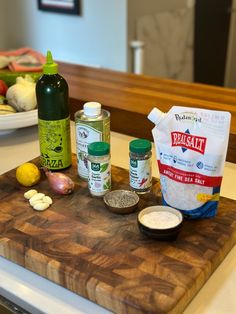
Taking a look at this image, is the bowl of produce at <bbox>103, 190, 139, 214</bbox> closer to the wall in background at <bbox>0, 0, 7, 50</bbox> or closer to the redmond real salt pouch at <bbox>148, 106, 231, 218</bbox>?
the redmond real salt pouch at <bbox>148, 106, 231, 218</bbox>

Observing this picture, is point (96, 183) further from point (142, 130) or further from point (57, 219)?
point (142, 130)

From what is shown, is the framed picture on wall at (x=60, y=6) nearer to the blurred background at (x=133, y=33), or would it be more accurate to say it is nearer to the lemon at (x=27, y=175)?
the blurred background at (x=133, y=33)

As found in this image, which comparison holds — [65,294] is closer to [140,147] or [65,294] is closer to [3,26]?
[140,147]

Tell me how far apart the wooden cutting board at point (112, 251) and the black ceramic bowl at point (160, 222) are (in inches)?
0.7

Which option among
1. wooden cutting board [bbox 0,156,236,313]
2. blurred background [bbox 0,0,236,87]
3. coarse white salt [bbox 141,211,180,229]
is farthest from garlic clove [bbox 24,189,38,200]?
blurred background [bbox 0,0,236,87]

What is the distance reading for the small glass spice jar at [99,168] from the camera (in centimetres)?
89

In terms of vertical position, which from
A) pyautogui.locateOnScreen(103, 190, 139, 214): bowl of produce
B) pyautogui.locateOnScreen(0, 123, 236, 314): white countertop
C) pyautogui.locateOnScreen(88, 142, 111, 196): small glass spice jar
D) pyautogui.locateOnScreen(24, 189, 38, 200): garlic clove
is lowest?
pyautogui.locateOnScreen(0, 123, 236, 314): white countertop

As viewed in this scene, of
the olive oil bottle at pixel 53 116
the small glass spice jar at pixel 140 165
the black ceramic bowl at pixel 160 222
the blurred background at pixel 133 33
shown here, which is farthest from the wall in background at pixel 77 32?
the black ceramic bowl at pixel 160 222

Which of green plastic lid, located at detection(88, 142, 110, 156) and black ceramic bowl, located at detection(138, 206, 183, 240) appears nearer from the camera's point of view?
black ceramic bowl, located at detection(138, 206, 183, 240)

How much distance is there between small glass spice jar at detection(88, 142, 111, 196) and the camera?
2.93 feet

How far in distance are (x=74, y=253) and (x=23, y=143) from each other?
559 millimetres

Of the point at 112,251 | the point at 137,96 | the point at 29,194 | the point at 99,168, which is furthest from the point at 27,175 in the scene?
the point at 137,96

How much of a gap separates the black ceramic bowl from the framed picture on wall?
6.38ft

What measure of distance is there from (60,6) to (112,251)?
2107 mm
